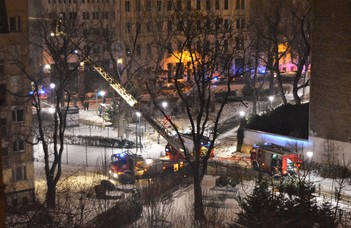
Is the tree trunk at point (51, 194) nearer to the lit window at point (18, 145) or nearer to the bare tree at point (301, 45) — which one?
the lit window at point (18, 145)

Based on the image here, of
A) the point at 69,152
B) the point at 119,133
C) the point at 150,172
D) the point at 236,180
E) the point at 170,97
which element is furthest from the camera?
the point at 170,97

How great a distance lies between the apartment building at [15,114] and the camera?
28016 millimetres

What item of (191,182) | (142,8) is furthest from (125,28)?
(191,182)

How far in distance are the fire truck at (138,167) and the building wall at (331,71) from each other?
6.57m

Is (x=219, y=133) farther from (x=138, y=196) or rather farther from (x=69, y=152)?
(x=138, y=196)

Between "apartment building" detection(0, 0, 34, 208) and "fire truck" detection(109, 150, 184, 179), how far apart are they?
3.51m

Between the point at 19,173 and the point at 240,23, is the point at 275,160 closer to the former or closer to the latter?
the point at 19,173

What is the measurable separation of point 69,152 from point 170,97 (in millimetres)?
11205

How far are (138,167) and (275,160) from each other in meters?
5.67

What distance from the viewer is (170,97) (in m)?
43.4

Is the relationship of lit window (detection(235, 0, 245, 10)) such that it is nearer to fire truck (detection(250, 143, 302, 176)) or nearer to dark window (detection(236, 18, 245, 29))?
dark window (detection(236, 18, 245, 29))

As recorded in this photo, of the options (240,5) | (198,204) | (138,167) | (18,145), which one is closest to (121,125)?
(138,167)

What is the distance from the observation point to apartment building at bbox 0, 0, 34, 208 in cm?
2802

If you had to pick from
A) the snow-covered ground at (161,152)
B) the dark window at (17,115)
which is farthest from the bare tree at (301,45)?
the dark window at (17,115)
